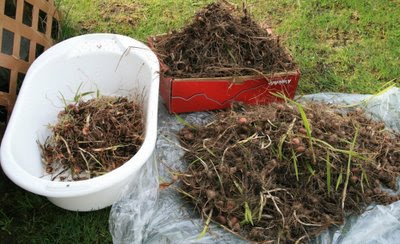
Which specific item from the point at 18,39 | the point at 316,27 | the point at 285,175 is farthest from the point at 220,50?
the point at 316,27

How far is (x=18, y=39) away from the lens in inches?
76.3

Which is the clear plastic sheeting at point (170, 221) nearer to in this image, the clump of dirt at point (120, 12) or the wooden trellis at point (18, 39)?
the wooden trellis at point (18, 39)

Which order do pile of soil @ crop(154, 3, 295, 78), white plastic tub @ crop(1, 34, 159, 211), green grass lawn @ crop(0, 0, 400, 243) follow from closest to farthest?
white plastic tub @ crop(1, 34, 159, 211)
pile of soil @ crop(154, 3, 295, 78)
green grass lawn @ crop(0, 0, 400, 243)

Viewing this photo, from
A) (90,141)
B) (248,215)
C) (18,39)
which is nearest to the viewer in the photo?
(248,215)

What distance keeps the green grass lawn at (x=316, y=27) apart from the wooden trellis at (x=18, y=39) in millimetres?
247

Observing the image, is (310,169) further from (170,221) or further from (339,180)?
(170,221)

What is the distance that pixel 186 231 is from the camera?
1566 mm

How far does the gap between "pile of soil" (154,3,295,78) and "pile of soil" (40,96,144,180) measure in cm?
32

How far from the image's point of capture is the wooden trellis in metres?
1.86

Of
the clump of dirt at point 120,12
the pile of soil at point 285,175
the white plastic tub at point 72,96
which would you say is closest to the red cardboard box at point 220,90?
the white plastic tub at point 72,96

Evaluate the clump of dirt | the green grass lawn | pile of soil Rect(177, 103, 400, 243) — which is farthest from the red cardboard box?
the clump of dirt

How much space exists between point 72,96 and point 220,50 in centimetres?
69

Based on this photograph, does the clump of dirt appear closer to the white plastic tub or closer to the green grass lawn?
the green grass lawn

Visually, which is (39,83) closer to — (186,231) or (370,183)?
(186,231)
